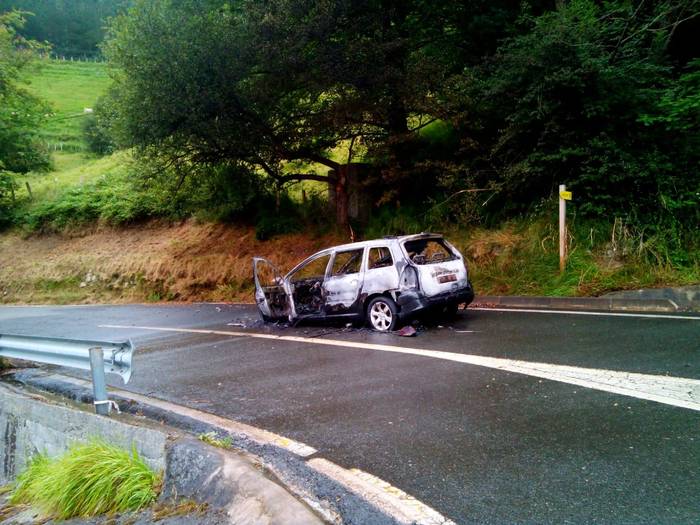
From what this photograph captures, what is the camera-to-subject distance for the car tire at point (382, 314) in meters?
9.15

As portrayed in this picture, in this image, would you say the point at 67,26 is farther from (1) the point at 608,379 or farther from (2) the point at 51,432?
(1) the point at 608,379

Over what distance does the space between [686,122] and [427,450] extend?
11514 millimetres

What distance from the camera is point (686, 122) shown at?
11.9m

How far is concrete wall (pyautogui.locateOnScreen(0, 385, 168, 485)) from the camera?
167 inches

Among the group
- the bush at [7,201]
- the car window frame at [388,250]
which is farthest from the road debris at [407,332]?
the bush at [7,201]

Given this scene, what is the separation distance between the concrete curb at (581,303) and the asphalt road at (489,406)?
142cm

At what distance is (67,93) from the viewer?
207 feet

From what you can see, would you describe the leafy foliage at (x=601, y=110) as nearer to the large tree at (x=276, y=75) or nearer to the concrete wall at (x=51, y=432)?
the large tree at (x=276, y=75)

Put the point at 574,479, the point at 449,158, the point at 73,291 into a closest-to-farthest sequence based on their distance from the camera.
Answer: the point at 574,479
the point at 449,158
the point at 73,291

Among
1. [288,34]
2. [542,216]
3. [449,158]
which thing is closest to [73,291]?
[288,34]

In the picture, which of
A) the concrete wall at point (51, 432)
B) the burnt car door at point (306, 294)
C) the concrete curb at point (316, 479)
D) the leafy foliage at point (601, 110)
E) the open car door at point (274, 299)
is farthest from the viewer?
the leafy foliage at point (601, 110)

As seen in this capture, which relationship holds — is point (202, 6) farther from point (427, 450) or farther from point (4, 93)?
point (4, 93)

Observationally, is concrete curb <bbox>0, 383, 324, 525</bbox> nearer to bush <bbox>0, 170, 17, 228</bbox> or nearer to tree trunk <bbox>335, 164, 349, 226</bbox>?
tree trunk <bbox>335, 164, 349, 226</bbox>

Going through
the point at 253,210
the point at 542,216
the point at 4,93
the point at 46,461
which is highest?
the point at 4,93
